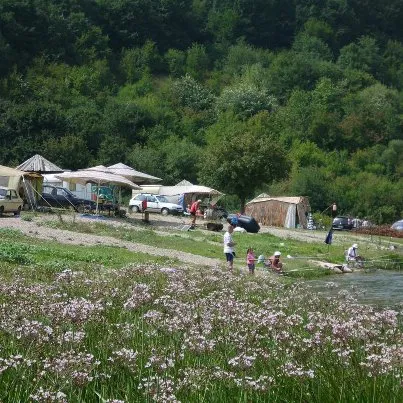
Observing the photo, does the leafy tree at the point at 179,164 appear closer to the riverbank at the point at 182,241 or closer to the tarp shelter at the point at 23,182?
the tarp shelter at the point at 23,182

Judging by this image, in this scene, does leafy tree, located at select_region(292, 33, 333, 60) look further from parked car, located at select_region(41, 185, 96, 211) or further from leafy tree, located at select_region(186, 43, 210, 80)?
parked car, located at select_region(41, 185, 96, 211)

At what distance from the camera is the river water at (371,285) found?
23.1 m

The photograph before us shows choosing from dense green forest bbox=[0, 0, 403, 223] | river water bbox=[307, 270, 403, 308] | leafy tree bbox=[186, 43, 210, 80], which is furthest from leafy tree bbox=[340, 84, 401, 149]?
river water bbox=[307, 270, 403, 308]

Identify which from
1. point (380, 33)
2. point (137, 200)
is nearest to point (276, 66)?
point (380, 33)

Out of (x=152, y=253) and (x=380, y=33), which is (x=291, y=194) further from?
(x=380, y=33)

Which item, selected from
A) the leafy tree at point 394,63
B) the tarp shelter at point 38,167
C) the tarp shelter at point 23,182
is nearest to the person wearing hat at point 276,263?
the tarp shelter at point 23,182

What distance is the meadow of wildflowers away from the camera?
8836mm

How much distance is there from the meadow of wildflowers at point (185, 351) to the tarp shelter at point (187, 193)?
2045 inches

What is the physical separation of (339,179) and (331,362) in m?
81.6

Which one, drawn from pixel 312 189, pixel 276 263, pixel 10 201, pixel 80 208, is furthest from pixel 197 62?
pixel 276 263

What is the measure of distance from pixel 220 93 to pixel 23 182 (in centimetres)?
8049

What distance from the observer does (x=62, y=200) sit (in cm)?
5466

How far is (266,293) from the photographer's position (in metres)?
16.7

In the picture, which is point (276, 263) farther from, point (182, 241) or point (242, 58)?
point (242, 58)
